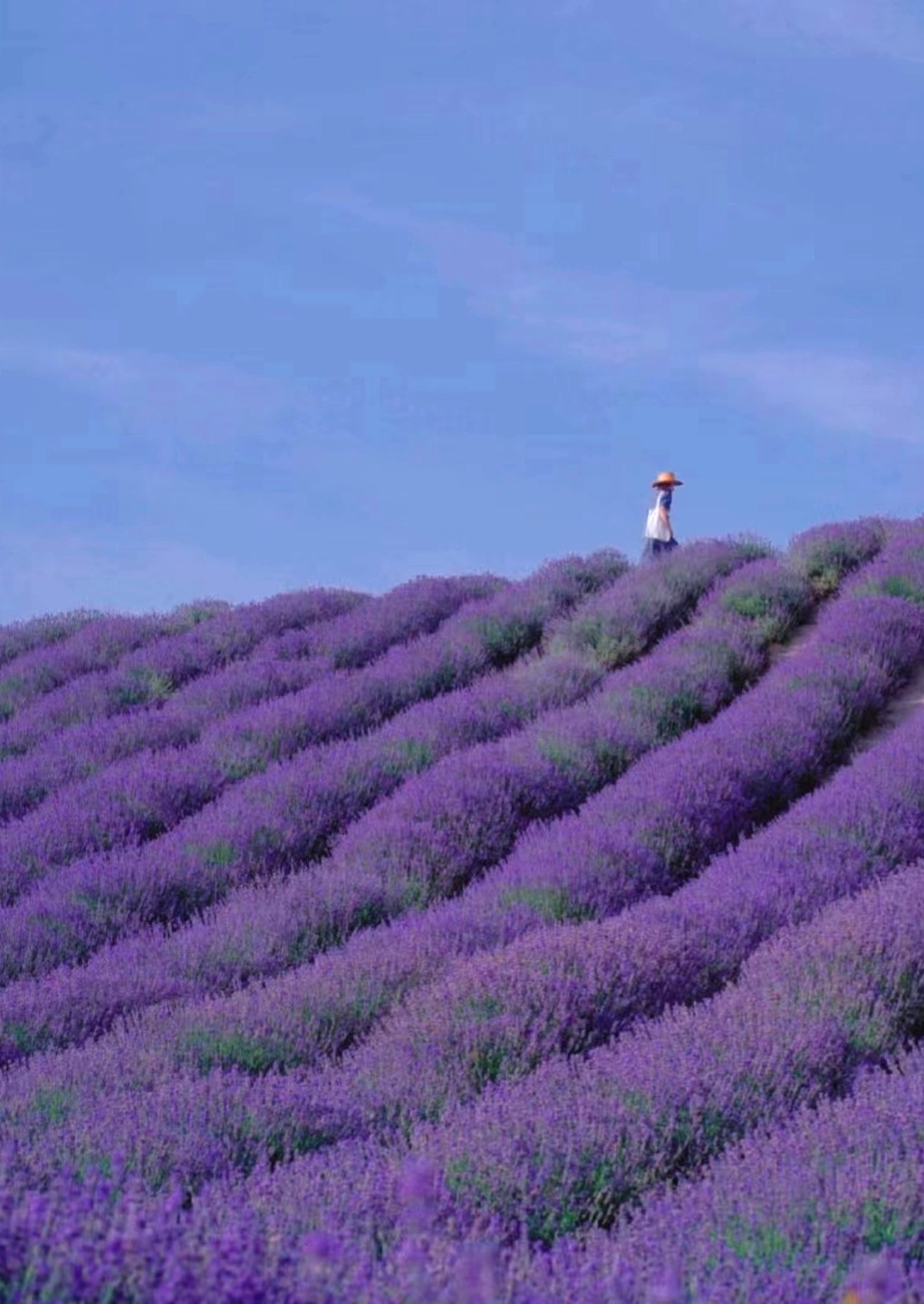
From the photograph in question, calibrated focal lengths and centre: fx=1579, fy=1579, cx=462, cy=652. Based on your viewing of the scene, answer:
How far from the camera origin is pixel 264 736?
8.49m

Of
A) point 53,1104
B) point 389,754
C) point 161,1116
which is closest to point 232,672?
point 389,754

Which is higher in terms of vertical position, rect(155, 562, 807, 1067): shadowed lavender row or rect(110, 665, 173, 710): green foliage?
rect(110, 665, 173, 710): green foliage

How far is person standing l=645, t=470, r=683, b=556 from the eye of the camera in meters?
13.4

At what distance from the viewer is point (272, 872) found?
6734 millimetres

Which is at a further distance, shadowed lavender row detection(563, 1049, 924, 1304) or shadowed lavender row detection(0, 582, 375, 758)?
shadowed lavender row detection(0, 582, 375, 758)

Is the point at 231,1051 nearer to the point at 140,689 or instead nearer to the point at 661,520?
the point at 140,689

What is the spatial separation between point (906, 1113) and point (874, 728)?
5.56m

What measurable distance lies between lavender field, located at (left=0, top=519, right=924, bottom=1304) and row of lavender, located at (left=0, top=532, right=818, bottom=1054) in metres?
0.02

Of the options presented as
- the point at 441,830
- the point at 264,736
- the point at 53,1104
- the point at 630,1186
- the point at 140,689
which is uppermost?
the point at 140,689

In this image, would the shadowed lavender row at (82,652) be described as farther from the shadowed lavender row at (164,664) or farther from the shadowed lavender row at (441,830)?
the shadowed lavender row at (441,830)

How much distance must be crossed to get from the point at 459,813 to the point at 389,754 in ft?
3.78

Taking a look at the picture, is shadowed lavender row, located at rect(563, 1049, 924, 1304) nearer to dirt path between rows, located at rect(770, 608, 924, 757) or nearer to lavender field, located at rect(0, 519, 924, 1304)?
lavender field, located at rect(0, 519, 924, 1304)

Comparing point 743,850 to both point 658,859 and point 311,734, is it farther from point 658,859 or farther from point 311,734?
point 311,734

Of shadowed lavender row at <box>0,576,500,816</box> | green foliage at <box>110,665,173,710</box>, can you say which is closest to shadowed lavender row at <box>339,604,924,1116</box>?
shadowed lavender row at <box>0,576,500,816</box>
